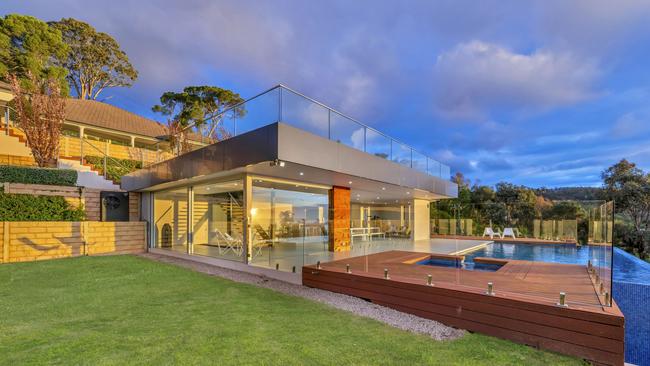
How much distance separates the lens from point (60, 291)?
587 cm

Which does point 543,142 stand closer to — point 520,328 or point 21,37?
point 520,328

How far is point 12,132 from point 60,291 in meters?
13.4

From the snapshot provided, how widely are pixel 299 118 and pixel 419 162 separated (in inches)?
309

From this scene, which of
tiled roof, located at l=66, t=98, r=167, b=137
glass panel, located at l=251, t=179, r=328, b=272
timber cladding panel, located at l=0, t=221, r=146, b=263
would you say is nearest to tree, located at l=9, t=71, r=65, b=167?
tiled roof, located at l=66, t=98, r=167, b=137

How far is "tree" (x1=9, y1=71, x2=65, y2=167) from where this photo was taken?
12.8m

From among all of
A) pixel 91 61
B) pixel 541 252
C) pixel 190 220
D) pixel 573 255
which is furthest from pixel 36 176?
pixel 91 61

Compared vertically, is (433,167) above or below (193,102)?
below

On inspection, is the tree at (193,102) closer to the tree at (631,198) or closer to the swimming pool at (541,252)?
the swimming pool at (541,252)

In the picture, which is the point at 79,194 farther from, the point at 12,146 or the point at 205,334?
the point at 205,334

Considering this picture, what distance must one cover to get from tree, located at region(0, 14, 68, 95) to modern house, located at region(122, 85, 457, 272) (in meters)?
11.9

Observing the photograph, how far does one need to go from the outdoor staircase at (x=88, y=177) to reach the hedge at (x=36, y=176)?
5.10 ft

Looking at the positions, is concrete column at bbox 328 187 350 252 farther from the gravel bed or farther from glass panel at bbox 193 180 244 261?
glass panel at bbox 193 180 244 261

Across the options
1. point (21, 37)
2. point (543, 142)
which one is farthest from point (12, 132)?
point (543, 142)

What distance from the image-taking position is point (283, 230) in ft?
26.0
